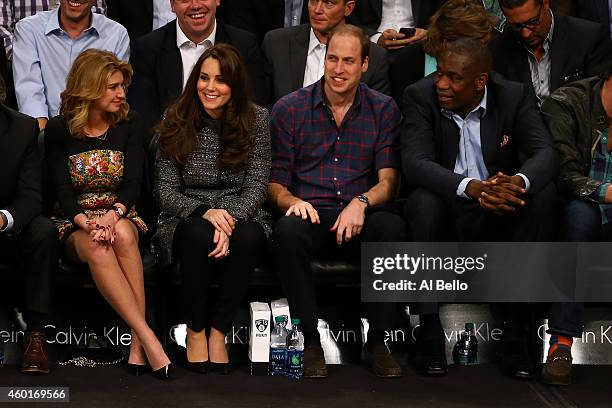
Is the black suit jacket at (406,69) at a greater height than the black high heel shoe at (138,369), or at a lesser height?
greater

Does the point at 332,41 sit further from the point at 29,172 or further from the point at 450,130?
the point at 29,172

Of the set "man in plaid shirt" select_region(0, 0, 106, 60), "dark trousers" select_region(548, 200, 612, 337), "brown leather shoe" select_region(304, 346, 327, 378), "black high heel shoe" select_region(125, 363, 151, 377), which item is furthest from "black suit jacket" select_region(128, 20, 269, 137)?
"dark trousers" select_region(548, 200, 612, 337)

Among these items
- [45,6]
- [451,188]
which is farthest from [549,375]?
[45,6]

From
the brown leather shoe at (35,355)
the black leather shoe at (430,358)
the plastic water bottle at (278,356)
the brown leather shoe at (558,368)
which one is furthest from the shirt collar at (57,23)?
the brown leather shoe at (558,368)

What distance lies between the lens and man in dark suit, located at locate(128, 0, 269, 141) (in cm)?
529

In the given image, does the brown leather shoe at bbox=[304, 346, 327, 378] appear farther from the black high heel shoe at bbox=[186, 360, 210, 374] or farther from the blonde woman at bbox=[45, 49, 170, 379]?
the blonde woman at bbox=[45, 49, 170, 379]

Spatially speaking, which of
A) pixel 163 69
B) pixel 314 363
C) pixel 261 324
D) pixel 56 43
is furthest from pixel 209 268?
pixel 56 43

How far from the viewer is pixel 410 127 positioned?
4711 millimetres

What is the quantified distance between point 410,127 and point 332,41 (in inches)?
19.2

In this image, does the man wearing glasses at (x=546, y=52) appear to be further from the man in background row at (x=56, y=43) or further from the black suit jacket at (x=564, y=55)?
the man in background row at (x=56, y=43)

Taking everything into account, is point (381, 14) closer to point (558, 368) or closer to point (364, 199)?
point (364, 199)

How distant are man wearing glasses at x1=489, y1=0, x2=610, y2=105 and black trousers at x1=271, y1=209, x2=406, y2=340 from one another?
116 centimetres

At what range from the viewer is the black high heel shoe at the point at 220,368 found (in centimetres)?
438

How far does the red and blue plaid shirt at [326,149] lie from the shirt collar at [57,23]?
4.03 feet
